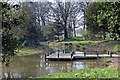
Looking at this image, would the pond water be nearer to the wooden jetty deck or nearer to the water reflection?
the water reflection

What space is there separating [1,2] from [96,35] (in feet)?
10.9

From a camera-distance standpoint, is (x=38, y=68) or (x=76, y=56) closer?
(x=38, y=68)

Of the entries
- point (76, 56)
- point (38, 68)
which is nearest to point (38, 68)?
point (38, 68)

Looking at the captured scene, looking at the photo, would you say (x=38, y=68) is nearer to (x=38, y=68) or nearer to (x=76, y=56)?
(x=38, y=68)

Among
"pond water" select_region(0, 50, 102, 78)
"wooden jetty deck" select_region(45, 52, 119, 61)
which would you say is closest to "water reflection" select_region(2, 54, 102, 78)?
"pond water" select_region(0, 50, 102, 78)

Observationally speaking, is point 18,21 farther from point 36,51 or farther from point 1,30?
point 36,51

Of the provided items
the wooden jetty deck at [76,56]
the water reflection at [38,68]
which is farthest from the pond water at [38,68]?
the wooden jetty deck at [76,56]

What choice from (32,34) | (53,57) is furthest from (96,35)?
(32,34)

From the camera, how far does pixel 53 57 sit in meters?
6.10

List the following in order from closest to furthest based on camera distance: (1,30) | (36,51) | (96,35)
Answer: (1,30)
(96,35)
(36,51)

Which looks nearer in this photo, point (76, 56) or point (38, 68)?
point (38, 68)

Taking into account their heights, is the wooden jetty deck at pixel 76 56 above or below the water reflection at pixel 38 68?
above

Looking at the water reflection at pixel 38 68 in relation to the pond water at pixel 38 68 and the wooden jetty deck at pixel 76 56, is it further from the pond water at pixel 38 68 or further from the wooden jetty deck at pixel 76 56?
the wooden jetty deck at pixel 76 56

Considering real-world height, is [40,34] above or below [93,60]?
above
